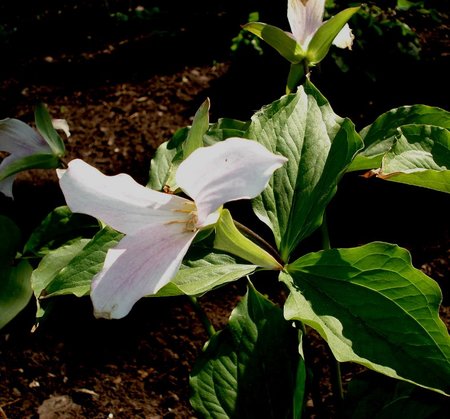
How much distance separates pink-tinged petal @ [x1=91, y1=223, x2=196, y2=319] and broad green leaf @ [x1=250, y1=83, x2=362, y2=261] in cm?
31

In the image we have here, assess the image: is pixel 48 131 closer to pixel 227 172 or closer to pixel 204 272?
pixel 204 272

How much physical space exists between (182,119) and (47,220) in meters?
1.32

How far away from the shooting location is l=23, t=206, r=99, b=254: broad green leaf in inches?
55.8

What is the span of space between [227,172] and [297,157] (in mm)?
398

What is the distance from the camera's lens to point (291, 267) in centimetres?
89

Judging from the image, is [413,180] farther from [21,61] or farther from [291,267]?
[21,61]

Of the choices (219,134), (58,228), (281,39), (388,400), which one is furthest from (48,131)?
(388,400)

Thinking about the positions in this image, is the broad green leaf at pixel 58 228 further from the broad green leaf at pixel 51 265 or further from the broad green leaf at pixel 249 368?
the broad green leaf at pixel 249 368

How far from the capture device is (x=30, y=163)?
1.28 metres

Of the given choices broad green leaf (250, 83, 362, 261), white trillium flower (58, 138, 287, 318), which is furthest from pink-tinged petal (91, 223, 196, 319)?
broad green leaf (250, 83, 362, 261)

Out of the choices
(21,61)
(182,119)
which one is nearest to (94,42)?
(21,61)

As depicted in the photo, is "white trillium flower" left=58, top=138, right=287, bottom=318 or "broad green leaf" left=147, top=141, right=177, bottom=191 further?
"broad green leaf" left=147, top=141, right=177, bottom=191

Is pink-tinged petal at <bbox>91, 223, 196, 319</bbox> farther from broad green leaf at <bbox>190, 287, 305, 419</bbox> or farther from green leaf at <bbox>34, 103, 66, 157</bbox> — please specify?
green leaf at <bbox>34, 103, 66, 157</bbox>

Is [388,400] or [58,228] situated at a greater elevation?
[58,228]
